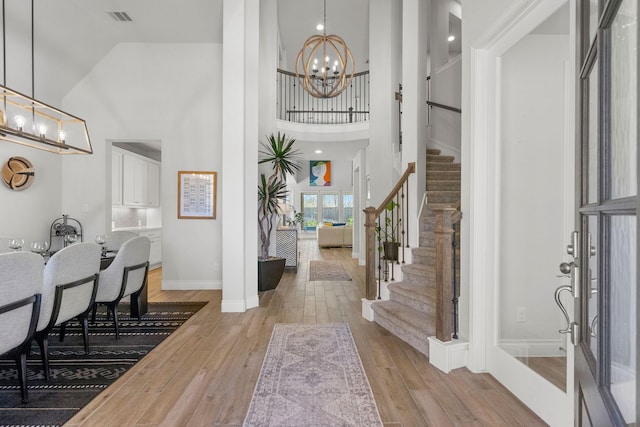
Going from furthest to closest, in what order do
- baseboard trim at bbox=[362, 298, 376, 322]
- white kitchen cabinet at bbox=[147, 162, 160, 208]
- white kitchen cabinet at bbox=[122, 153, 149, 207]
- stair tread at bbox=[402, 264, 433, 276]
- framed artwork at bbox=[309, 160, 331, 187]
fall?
framed artwork at bbox=[309, 160, 331, 187] → white kitchen cabinet at bbox=[147, 162, 160, 208] → white kitchen cabinet at bbox=[122, 153, 149, 207] → baseboard trim at bbox=[362, 298, 376, 322] → stair tread at bbox=[402, 264, 433, 276]

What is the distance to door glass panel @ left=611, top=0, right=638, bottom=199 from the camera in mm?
651

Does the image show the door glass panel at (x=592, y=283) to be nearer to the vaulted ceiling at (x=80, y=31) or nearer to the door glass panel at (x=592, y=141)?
the door glass panel at (x=592, y=141)

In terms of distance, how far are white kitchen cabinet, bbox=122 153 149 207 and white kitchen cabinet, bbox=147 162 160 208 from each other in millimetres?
134

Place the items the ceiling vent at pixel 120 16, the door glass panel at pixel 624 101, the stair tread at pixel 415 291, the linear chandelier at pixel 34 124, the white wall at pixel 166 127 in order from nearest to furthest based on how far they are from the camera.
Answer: the door glass panel at pixel 624 101 < the linear chandelier at pixel 34 124 < the stair tread at pixel 415 291 < the ceiling vent at pixel 120 16 < the white wall at pixel 166 127

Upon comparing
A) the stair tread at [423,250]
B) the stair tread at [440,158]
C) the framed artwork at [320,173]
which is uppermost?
the framed artwork at [320,173]

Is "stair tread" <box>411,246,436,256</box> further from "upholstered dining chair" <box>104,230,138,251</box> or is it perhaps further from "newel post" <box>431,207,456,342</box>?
"upholstered dining chair" <box>104,230,138,251</box>

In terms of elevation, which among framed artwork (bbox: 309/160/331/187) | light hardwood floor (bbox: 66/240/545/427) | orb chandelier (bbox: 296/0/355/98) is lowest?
light hardwood floor (bbox: 66/240/545/427)

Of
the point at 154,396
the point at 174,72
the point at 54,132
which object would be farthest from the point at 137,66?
the point at 154,396

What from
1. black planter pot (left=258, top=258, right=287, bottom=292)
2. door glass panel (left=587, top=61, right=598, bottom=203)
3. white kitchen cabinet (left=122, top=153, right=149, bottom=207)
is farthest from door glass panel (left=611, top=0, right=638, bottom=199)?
white kitchen cabinet (left=122, top=153, right=149, bottom=207)

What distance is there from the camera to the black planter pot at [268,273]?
493 cm

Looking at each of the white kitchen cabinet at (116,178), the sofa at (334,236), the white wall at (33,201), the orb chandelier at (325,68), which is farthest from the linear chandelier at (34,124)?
the sofa at (334,236)

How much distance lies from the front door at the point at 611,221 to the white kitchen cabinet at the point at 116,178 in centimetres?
674

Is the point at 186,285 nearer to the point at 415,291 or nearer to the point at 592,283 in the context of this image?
the point at 415,291

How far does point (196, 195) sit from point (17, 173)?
2.21 m
